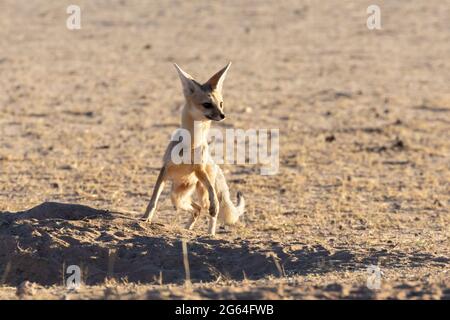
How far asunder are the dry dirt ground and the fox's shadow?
2 cm

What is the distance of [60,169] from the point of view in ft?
45.3

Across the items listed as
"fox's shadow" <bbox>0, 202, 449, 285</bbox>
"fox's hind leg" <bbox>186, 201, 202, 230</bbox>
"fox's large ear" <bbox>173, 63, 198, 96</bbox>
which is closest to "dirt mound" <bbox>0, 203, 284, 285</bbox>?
"fox's shadow" <bbox>0, 202, 449, 285</bbox>

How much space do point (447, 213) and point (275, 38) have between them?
16.9 m

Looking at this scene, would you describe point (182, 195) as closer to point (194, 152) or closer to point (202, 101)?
point (194, 152)

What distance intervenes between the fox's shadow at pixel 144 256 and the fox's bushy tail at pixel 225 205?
861mm

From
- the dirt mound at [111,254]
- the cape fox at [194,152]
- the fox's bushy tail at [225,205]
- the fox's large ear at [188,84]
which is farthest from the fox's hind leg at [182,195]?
the fox's large ear at [188,84]

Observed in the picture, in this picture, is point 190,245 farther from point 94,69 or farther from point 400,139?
point 94,69

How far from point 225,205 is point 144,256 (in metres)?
1.58

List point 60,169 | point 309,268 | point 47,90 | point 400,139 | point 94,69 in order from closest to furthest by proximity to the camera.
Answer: point 309,268 → point 60,169 → point 400,139 → point 47,90 → point 94,69

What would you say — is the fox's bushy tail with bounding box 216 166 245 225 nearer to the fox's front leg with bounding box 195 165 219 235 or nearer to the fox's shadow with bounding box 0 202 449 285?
the fox's front leg with bounding box 195 165 219 235

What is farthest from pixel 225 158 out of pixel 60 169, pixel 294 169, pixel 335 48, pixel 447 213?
pixel 335 48

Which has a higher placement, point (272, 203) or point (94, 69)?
point (94, 69)

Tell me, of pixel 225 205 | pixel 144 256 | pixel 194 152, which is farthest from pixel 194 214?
pixel 144 256

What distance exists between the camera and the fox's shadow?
26.9 ft
